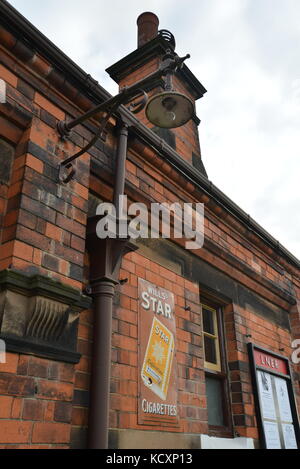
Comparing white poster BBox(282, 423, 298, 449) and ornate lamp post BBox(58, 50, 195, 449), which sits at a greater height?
ornate lamp post BBox(58, 50, 195, 449)

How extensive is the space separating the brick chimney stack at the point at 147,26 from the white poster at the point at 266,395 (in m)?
5.81

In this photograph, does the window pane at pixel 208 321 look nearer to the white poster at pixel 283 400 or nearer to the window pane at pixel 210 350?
the window pane at pixel 210 350

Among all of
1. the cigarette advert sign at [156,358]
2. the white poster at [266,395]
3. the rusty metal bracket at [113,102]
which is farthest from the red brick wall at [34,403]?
the white poster at [266,395]

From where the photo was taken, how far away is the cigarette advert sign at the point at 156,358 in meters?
3.48

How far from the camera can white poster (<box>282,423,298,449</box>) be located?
511 centimetres

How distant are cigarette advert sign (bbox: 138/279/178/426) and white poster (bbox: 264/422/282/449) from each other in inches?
64.8

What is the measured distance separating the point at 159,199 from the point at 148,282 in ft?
3.02

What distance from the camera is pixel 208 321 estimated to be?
5.15 meters

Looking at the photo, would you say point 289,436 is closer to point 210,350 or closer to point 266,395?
point 266,395

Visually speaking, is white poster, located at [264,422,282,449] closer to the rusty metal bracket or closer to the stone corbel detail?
the stone corbel detail

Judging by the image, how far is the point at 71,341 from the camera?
279 cm

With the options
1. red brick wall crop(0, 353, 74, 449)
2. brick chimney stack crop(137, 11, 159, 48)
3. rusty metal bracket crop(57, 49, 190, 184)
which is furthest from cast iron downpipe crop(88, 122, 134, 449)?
brick chimney stack crop(137, 11, 159, 48)
